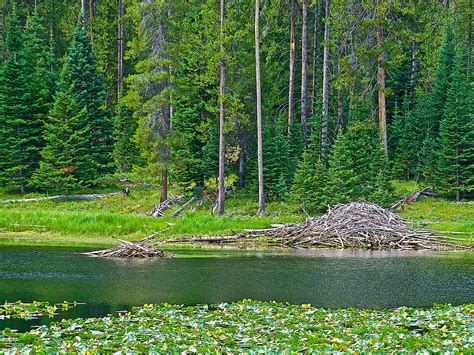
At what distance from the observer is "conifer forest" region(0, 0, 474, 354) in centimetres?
1225

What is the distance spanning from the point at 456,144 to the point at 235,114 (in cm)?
1296

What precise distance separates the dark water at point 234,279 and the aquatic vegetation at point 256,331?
1.51 metres

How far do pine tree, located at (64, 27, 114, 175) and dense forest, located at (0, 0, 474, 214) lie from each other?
10cm

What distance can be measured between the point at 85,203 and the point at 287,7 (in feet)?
62.4

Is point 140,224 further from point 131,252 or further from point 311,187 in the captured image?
point 311,187

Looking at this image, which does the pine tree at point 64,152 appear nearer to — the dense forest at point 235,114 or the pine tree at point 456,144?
the dense forest at point 235,114

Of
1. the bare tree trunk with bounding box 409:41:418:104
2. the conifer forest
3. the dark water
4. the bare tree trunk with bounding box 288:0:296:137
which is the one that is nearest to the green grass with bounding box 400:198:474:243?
the conifer forest

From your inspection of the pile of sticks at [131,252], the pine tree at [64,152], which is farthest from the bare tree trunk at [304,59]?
the pile of sticks at [131,252]

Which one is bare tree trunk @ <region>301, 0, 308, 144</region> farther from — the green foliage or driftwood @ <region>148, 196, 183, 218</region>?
the green foliage

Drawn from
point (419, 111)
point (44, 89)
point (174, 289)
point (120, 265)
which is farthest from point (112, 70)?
point (174, 289)

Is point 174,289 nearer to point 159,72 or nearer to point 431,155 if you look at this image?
point 159,72

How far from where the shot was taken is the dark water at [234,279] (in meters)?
15.5

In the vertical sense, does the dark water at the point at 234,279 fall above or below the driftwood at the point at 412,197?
below

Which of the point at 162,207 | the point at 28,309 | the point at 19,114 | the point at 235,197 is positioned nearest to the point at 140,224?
the point at 162,207
